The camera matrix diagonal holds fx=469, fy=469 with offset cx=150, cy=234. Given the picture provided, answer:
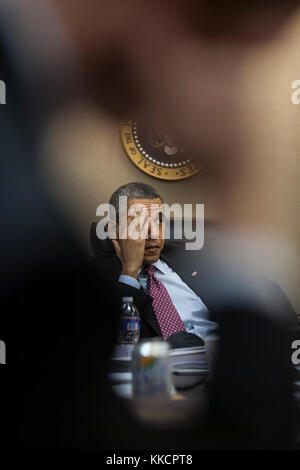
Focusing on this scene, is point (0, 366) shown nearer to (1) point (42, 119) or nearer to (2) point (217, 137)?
(1) point (42, 119)

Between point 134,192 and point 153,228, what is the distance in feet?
0.53

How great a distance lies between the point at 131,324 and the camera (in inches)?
69.2

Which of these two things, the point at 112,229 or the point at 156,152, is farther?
the point at 156,152

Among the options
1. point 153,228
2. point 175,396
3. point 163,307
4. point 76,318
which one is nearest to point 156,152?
point 153,228

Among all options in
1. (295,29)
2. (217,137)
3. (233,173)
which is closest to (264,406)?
(233,173)

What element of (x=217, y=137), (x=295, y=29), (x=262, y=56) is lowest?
(x=217, y=137)

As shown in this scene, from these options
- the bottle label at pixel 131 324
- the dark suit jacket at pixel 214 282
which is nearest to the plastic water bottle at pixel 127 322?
the bottle label at pixel 131 324

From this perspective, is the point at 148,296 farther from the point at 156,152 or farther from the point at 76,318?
the point at 156,152

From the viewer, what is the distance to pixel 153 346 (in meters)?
1.30

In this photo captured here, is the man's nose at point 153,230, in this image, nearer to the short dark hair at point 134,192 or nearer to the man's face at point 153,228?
the man's face at point 153,228

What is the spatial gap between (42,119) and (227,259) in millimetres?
929

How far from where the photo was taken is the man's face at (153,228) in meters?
1.81

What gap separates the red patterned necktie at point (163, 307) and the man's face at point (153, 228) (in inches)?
1.8

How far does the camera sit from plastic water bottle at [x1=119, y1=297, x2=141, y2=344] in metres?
1.69
